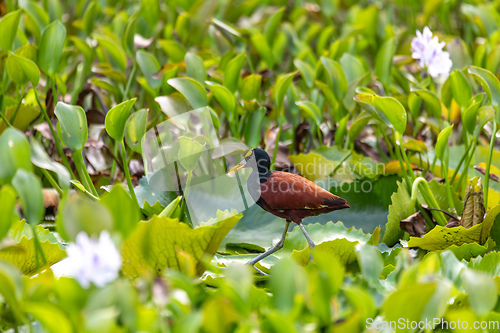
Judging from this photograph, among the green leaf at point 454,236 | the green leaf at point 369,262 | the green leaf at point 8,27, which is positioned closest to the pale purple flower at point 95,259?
the green leaf at point 369,262

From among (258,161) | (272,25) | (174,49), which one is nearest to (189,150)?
(258,161)

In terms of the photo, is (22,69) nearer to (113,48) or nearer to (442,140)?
(113,48)

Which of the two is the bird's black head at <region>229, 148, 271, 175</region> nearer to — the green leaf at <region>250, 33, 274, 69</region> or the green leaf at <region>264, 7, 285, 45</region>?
the green leaf at <region>250, 33, 274, 69</region>

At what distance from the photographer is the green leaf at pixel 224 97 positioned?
4.88ft

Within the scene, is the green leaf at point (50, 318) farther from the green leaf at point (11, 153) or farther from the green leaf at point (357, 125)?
the green leaf at point (357, 125)

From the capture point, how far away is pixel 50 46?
153 cm

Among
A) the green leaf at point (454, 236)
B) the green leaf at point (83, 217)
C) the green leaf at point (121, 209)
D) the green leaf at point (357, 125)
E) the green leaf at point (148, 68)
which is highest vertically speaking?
the green leaf at point (83, 217)

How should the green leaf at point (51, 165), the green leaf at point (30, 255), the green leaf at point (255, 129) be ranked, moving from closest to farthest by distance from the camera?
the green leaf at point (51, 165), the green leaf at point (30, 255), the green leaf at point (255, 129)

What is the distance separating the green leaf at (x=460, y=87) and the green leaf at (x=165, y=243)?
0.82 metres

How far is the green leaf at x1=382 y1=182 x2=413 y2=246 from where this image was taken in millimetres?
1357

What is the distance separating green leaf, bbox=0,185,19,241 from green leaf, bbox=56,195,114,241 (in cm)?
12

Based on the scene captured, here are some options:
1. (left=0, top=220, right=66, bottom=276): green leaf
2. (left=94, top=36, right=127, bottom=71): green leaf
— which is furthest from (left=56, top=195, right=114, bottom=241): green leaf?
(left=94, top=36, right=127, bottom=71): green leaf

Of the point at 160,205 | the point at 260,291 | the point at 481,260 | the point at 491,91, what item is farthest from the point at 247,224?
the point at 491,91

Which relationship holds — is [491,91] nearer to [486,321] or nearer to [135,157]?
[486,321]
